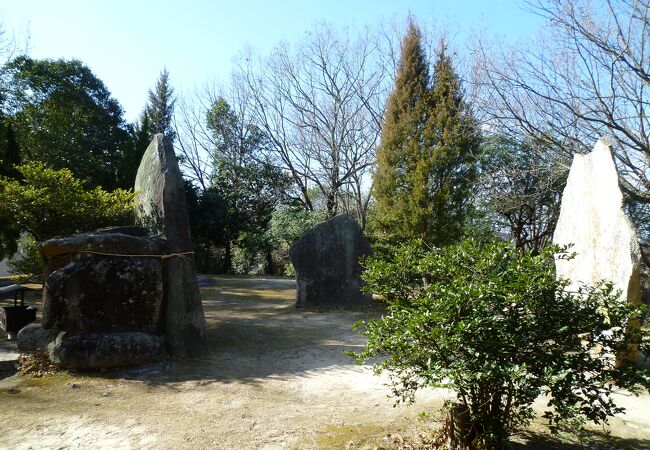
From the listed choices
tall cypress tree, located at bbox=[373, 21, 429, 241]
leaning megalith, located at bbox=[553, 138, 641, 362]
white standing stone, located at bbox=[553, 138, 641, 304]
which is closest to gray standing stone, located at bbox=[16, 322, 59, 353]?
white standing stone, located at bbox=[553, 138, 641, 304]

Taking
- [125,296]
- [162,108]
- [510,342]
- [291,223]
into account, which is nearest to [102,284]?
[125,296]

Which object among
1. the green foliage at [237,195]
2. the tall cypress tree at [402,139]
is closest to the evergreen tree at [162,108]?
the green foliage at [237,195]

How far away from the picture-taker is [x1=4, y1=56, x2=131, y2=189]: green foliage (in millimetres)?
17594

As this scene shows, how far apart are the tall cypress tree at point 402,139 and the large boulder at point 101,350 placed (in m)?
9.31

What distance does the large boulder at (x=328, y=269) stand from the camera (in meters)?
9.80

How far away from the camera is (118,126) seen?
20.3m

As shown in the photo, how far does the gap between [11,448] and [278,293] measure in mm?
9207

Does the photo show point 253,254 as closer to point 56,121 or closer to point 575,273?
point 56,121

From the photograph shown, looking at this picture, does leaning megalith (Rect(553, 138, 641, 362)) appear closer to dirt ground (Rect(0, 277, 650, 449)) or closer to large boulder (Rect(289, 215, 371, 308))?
dirt ground (Rect(0, 277, 650, 449))

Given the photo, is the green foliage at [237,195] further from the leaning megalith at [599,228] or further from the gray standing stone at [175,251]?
the leaning megalith at [599,228]

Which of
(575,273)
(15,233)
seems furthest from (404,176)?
(15,233)

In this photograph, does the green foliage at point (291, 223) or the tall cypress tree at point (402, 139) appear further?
the green foliage at point (291, 223)

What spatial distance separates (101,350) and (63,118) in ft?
53.2

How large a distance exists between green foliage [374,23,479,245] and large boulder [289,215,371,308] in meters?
3.71
